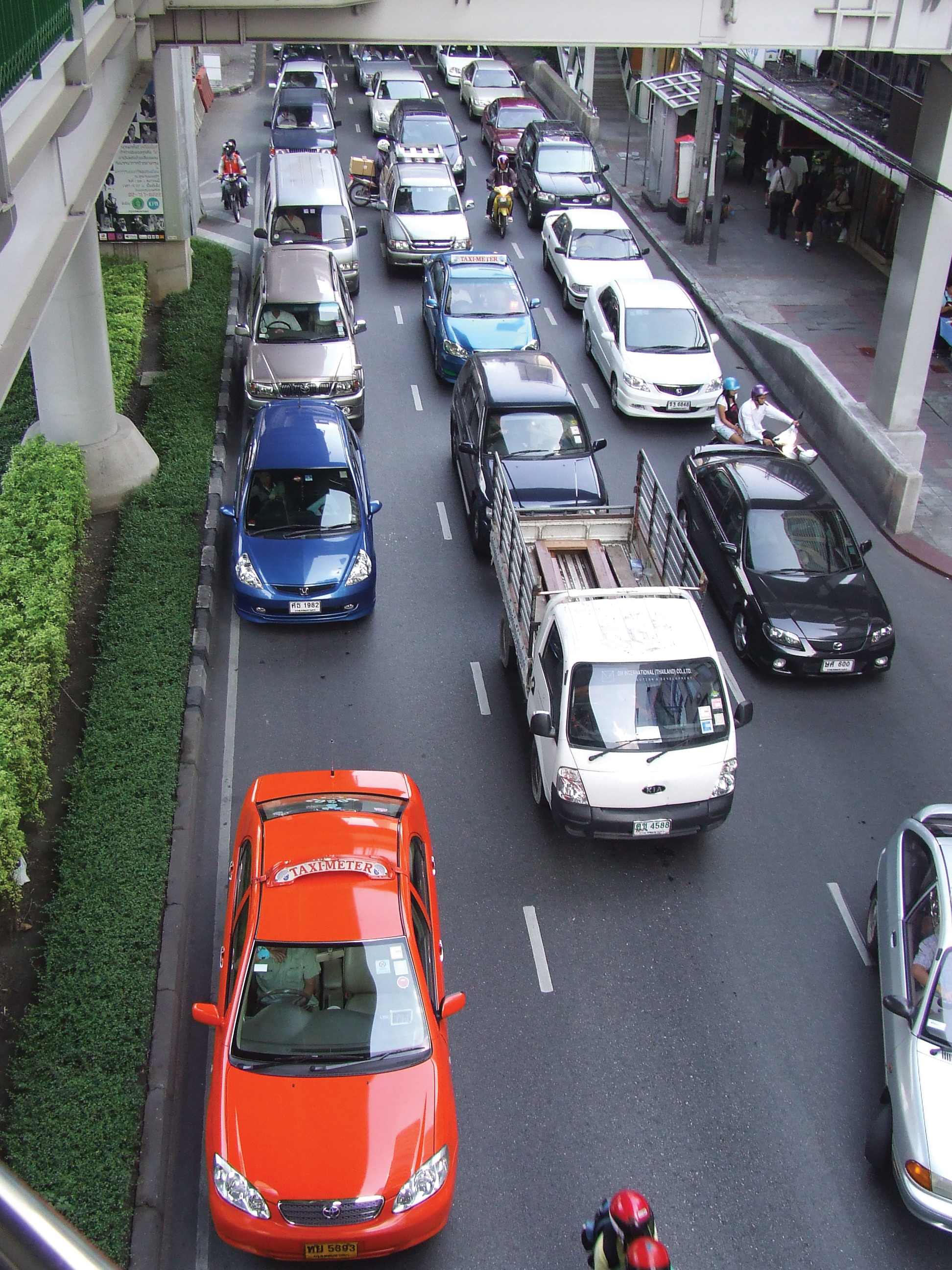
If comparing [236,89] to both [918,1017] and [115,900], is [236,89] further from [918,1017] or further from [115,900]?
[918,1017]

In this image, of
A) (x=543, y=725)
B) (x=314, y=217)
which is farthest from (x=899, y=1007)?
(x=314, y=217)

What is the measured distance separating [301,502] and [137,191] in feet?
32.7

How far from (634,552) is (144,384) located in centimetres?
946

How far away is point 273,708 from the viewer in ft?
40.0

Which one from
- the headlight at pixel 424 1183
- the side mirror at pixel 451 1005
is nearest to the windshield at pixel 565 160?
the side mirror at pixel 451 1005

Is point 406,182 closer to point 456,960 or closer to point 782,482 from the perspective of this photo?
point 782,482

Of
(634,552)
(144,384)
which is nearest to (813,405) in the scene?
(634,552)

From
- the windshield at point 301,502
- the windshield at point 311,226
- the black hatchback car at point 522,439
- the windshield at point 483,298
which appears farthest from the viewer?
the windshield at point 311,226

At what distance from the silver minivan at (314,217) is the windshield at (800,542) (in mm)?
11561

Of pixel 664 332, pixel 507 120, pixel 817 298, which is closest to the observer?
pixel 664 332

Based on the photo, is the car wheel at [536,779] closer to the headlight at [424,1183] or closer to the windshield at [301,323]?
the headlight at [424,1183]

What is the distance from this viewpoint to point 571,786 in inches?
394

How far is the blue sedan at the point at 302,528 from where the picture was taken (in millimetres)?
13070

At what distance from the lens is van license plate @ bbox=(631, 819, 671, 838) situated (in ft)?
32.9
